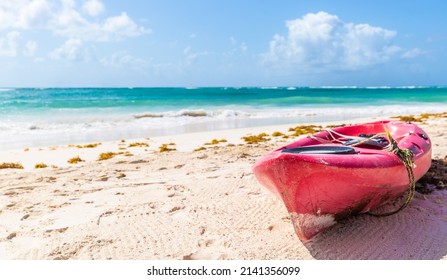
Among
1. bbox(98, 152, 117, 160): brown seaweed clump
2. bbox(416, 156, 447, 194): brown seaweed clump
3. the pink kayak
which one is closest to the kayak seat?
the pink kayak

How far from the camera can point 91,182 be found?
6211mm

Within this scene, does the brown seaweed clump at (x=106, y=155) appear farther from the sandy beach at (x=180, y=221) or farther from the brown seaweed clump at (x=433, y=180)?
the brown seaweed clump at (x=433, y=180)

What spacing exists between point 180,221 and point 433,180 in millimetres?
3244

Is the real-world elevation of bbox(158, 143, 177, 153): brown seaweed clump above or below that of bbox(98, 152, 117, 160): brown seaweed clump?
above

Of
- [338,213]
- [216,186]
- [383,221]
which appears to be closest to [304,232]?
[338,213]

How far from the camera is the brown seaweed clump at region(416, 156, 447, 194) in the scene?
16.6 feet

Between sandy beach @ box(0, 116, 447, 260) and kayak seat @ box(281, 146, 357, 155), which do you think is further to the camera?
kayak seat @ box(281, 146, 357, 155)

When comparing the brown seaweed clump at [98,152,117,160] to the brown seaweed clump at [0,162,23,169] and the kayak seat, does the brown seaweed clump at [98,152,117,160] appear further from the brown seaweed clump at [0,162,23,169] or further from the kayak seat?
the kayak seat

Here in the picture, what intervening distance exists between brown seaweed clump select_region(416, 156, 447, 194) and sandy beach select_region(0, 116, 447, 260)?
99 mm

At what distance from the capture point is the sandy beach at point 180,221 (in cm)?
382

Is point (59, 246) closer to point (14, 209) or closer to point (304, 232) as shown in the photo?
point (14, 209)

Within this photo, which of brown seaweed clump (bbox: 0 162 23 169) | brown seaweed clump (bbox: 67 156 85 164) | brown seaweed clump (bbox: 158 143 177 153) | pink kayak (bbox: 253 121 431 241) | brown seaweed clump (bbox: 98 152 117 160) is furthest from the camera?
brown seaweed clump (bbox: 158 143 177 153)

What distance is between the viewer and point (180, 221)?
448 cm

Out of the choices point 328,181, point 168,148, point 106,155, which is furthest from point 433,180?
point 106,155
